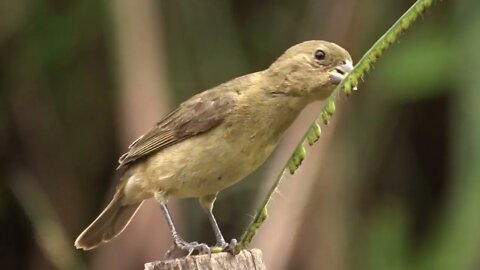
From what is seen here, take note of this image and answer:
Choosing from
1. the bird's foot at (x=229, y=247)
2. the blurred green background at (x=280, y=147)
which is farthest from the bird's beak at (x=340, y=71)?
the blurred green background at (x=280, y=147)

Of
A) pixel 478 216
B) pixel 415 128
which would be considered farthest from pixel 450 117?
pixel 478 216

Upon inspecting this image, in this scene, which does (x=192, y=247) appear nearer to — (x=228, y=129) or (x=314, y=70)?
(x=228, y=129)

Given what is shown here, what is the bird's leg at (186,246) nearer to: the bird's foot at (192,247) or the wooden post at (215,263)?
the bird's foot at (192,247)

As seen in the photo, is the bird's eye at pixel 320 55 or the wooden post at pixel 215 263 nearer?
the wooden post at pixel 215 263

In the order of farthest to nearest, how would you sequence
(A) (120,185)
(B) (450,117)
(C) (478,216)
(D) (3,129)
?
1. (D) (3,129)
2. (B) (450,117)
3. (C) (478,216)
4. (A) (120,185)

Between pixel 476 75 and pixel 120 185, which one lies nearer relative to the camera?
pixel 120 185

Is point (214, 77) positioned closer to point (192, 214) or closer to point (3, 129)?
point (192, 214)

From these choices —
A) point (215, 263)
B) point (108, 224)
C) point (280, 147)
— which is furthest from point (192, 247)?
point (280, 147)
